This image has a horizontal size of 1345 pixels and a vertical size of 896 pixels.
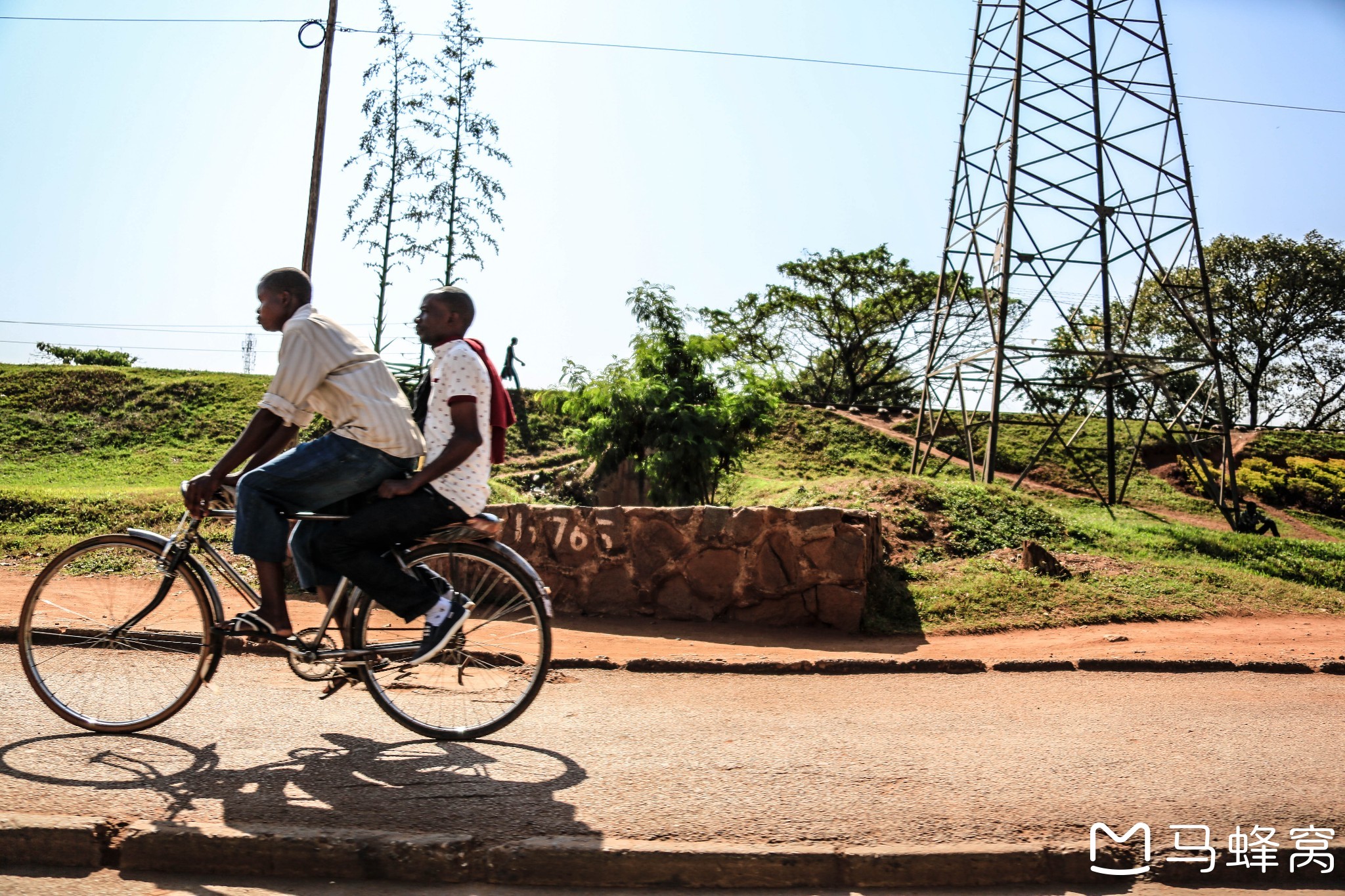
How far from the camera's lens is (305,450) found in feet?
13.3

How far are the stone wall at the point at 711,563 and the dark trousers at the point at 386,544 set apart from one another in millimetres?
4585

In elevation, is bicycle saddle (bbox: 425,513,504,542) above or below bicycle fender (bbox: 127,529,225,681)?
above

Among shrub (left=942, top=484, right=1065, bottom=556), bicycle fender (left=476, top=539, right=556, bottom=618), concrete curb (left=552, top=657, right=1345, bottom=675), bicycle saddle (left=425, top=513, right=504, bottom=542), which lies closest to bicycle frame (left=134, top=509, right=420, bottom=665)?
bicycle saddle (left=425, top=513, right=504, bottom=542)

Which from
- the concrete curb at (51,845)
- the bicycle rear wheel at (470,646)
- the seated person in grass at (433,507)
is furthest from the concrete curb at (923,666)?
the concrete curb at (51,845)

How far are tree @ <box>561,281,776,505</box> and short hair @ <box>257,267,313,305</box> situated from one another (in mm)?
8099

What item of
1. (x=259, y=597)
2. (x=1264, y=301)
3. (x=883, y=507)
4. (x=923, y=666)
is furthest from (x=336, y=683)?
(x=1264, y=301)

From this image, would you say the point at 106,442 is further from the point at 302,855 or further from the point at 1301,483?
the point at 1301,483

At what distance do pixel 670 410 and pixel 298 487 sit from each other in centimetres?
861

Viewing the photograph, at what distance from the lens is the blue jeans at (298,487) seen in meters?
4.04

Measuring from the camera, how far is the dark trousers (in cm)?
409

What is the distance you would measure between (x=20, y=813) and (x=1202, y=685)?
6001mm

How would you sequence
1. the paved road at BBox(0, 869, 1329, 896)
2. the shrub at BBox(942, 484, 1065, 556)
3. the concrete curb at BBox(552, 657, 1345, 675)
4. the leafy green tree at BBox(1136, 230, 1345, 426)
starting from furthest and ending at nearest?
the leafy green tree at BBox(1136, 230, 1345, 426) → the shrub at BBox(942, 484, 1065, 556) → the concrete curb at BBox(552, 657, 1345, 675) → the paved road at BBox(0, 869, 1329, 896)

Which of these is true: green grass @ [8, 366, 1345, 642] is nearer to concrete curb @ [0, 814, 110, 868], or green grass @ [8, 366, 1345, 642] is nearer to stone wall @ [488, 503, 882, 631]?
stone wall @ [488, 503, 882, 631]

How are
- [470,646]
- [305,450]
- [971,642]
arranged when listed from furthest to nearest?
[971,642]
[470,646]
[305,450]
